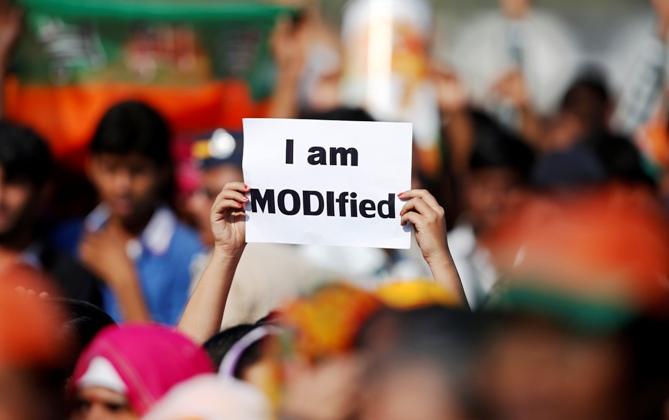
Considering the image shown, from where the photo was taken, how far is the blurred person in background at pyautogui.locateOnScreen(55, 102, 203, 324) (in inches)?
230

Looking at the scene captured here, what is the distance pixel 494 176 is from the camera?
6.76 meters

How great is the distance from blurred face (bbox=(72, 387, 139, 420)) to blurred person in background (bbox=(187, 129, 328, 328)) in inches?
28.7

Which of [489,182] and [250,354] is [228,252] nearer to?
[250,354]

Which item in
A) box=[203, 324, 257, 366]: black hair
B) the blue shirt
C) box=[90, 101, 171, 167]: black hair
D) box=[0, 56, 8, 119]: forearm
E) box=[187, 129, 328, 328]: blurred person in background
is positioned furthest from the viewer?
Result: box=[0, 56, 8, 119]: forearm

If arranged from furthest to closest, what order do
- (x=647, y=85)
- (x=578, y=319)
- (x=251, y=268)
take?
(x=647, y=85)
(x=251, y=268)
(x=578, y=319)

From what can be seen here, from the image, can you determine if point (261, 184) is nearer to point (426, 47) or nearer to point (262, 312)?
point (262, 312)

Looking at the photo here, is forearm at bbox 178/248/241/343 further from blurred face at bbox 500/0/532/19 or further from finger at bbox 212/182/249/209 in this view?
blurred face at bbox 500/0/532/19

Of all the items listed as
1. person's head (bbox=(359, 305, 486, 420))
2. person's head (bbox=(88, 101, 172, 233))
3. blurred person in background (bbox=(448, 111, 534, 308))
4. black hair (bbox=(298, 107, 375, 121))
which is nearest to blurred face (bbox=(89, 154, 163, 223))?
person's head (bbox=(88, 101, 172, 233))

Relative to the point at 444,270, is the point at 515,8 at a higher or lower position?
lower

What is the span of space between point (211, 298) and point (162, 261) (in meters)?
1.88

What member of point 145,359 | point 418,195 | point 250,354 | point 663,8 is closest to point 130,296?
point 418,195

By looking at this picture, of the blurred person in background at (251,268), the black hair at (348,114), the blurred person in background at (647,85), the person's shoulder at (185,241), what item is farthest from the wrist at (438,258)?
the blurred person in background at (647,85)

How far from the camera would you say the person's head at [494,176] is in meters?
6.64

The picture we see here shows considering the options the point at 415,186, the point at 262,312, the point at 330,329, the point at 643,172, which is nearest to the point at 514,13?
the point at 643,172
